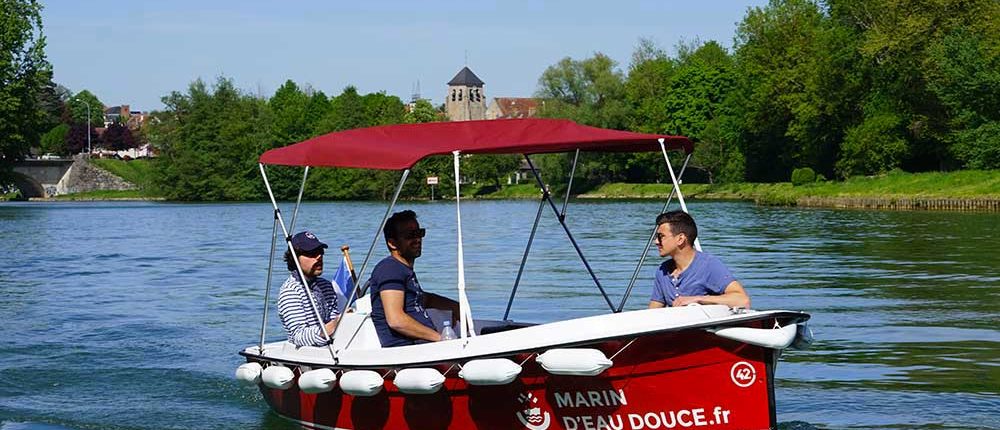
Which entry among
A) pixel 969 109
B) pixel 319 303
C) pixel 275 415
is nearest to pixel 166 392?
pixel 275 415

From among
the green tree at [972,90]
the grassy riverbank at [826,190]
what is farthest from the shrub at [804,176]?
the green tree at [972,90]

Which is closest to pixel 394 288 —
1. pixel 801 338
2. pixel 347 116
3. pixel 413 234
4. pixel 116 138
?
pixel 413 234

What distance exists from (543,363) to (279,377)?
2633 millimetres

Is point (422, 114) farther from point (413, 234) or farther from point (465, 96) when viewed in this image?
point (413, 234)

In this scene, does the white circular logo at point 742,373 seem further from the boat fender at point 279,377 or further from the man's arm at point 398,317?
the boat fender at point 279,377

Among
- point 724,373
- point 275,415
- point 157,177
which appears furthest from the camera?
point 157,177

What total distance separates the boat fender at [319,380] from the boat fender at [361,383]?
0.73 ft

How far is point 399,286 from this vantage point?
9477 millimetres

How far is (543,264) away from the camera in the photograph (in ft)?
94.8

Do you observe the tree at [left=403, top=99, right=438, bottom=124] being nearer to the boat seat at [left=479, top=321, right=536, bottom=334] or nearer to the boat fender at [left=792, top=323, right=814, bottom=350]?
the boat seat at [left=479, top=321, right=536, bottom=334]

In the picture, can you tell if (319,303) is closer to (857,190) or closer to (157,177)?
(857,190)

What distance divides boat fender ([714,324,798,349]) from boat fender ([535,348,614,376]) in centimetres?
72

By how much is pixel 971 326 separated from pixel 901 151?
50683 millimetres

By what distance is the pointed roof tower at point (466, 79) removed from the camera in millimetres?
180750
